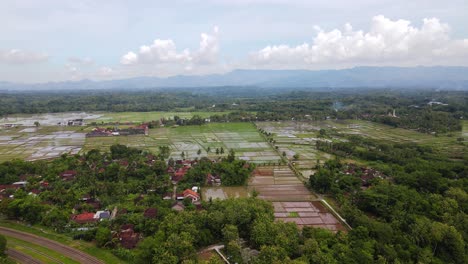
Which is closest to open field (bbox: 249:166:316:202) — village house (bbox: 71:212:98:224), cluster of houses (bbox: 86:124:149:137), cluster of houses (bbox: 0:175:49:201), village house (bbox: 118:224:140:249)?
village house (bbox: 118:224:140:249)

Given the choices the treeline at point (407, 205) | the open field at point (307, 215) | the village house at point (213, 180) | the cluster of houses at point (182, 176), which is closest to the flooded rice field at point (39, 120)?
the cluster of houses at point (182, 176)

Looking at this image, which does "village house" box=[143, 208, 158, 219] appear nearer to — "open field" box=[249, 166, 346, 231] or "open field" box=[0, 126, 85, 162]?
"open field" box=[249, 166, 346, 231]

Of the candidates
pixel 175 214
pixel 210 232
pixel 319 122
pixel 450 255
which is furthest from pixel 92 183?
pixel 319 122

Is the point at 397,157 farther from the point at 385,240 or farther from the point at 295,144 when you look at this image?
the point at 385,240

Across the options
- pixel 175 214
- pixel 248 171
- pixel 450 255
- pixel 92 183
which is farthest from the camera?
pixel 248 171

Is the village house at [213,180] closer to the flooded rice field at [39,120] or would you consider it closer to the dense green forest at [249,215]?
the dense green forest at [249,215]

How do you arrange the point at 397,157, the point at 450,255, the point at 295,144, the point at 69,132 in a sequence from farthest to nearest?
the point at 69,132 → the point at 295,144 → the point at 397,157 → the point at 450,255

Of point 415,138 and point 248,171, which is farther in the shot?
point 415,138

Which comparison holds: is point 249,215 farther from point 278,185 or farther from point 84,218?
point 84,218
